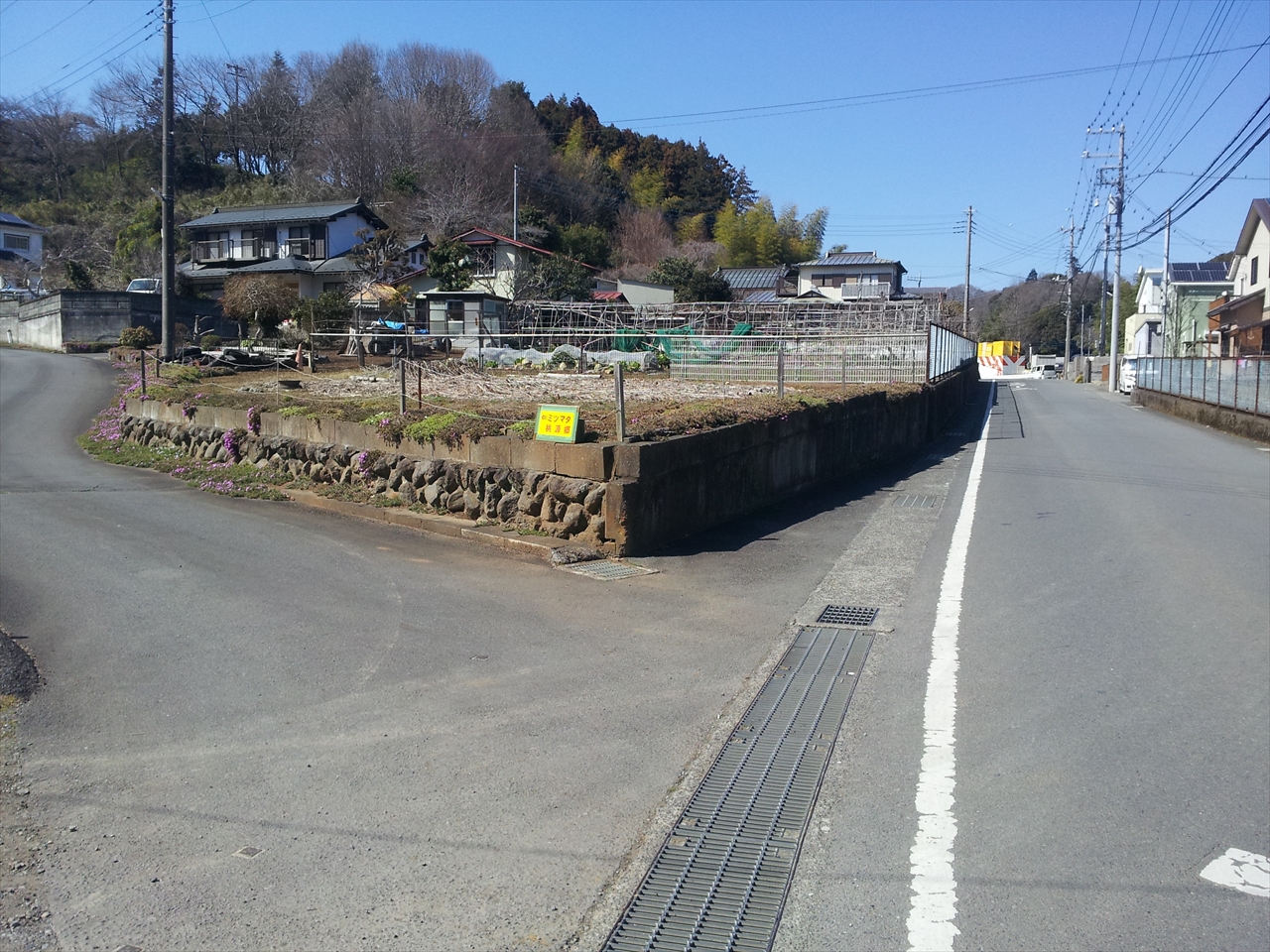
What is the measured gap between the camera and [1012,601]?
7848mm

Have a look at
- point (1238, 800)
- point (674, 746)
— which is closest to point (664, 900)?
point (674, 746)

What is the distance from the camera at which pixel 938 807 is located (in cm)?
432

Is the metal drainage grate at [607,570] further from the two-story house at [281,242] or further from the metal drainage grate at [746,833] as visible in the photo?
the two-story house at [281,242]

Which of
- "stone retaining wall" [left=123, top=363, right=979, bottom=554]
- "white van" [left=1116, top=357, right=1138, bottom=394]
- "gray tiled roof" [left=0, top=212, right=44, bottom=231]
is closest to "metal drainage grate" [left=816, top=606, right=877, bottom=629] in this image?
"stone retaining wall" [left=123, top=363, right=979, bottom=554]

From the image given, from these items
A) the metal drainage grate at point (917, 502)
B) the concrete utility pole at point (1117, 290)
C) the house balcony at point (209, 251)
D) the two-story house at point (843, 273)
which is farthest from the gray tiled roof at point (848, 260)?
the metal drainage grate at point (917, 502)

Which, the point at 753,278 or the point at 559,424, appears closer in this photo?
the point at 559,424

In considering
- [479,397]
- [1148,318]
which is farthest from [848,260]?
[479,397]

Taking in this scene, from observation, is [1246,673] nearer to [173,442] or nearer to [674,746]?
[674,746]

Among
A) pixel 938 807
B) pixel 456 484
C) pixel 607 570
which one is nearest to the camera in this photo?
pixel 938 807

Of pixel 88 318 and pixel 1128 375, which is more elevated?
pixel 88 318

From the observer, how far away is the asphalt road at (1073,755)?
353cm

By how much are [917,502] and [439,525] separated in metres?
6.85

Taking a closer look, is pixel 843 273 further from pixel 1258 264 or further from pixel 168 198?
pixel 168 198

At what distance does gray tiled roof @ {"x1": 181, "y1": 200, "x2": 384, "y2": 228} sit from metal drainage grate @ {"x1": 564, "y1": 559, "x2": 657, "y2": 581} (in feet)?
150
